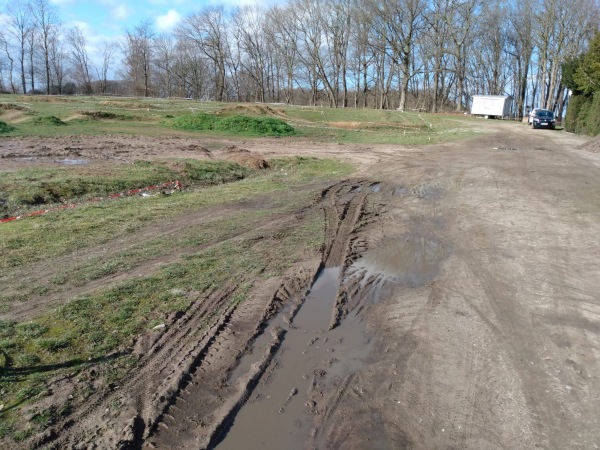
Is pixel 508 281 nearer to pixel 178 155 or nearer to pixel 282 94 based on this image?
pixel 178 155

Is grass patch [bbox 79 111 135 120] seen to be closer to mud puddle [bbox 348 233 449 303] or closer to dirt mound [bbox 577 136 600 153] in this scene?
dirt mound [bbox 577 136 600 153]

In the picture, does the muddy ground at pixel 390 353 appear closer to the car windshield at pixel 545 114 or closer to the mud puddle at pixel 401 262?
A: the mud puddle at pixel 401 262

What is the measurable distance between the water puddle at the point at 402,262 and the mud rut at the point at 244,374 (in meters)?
0.32

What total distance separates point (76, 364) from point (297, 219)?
680cm

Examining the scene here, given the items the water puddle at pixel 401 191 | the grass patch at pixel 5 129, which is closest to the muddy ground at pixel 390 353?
the water puddle at pixel 401 191

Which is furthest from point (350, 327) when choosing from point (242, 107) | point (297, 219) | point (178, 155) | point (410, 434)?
point (242, 107)

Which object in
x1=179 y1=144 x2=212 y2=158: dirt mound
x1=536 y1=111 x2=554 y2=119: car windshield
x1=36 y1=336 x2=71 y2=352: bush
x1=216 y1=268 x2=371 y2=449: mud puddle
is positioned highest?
x1=536 y1=111 x2=554 y2=119: car windshield

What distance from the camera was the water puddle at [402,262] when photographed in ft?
25.8

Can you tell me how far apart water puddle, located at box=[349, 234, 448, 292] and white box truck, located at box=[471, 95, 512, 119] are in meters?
53.6

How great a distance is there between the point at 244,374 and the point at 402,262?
14.4 feet

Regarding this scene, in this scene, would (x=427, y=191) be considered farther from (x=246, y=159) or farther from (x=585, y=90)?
(x=585, y=90)

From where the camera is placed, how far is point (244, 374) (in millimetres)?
5164

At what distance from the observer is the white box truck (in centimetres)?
5709

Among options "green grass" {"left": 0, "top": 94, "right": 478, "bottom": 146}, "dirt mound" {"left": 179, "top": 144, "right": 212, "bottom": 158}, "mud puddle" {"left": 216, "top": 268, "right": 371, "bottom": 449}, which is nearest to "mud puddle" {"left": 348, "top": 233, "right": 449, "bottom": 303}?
"mud puddle" {"left": 216, "top": 268, "right": 371, "bottom": 449}
